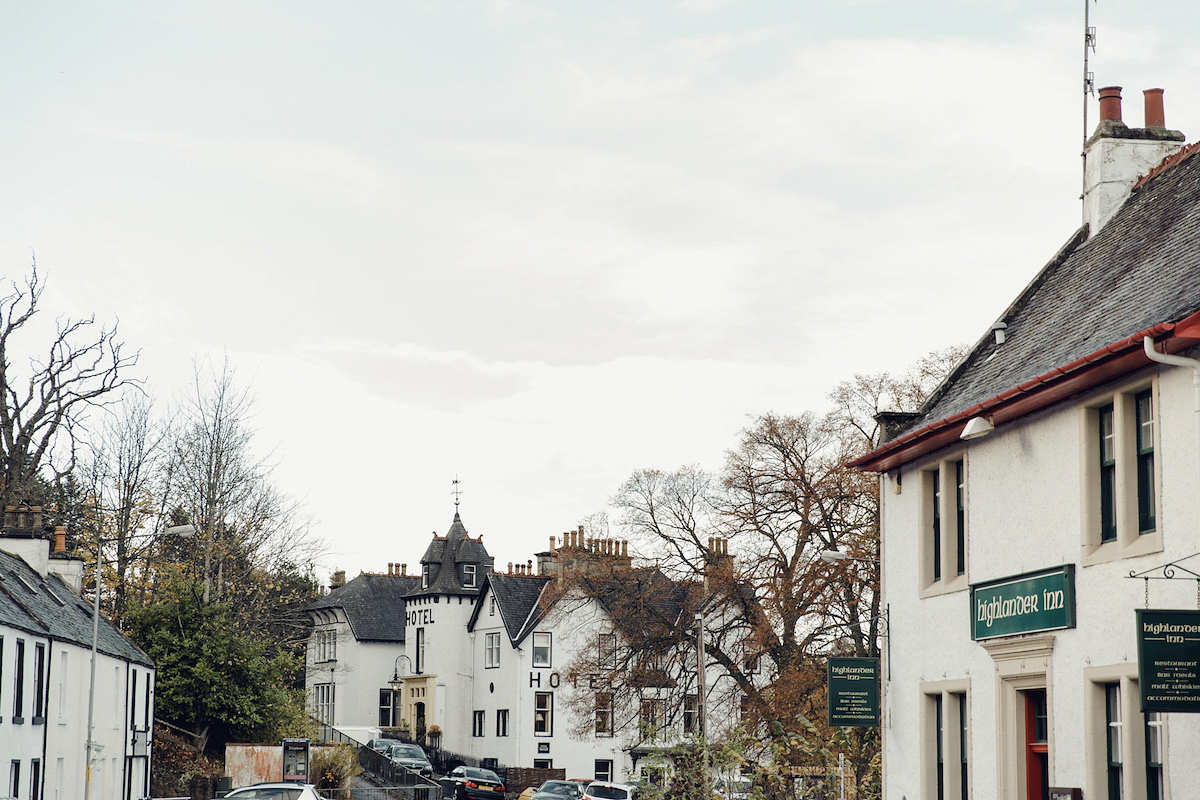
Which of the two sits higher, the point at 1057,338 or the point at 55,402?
the point at 55,402

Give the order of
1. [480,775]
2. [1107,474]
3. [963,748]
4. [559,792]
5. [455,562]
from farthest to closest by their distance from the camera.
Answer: [455,562] → [480,775] → [559,792] → [963,748] → [1107,474]

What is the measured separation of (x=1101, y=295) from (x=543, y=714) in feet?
180

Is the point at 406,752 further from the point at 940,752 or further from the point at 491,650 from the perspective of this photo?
the point at 940,752

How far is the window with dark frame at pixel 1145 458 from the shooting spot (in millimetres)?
15344

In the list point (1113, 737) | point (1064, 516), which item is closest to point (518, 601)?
point (1064, 516)

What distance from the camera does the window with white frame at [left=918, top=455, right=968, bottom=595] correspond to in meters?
20.4

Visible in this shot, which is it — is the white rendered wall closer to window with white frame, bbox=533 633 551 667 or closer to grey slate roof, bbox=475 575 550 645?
grey slate roof, bbox=475 575 550 645

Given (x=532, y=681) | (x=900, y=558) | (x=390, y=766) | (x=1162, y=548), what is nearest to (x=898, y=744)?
(x=900, y=558)

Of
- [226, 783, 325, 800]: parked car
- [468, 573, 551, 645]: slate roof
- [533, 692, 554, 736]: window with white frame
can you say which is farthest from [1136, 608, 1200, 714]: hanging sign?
[533, 692, 554, 736]: window with white frame

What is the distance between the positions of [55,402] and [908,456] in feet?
132

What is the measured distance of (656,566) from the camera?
1900 inches

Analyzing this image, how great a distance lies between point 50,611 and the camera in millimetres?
38000

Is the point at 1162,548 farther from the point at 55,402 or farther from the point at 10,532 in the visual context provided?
the point at 55,402

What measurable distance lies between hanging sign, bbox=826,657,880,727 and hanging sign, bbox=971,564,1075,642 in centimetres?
413
